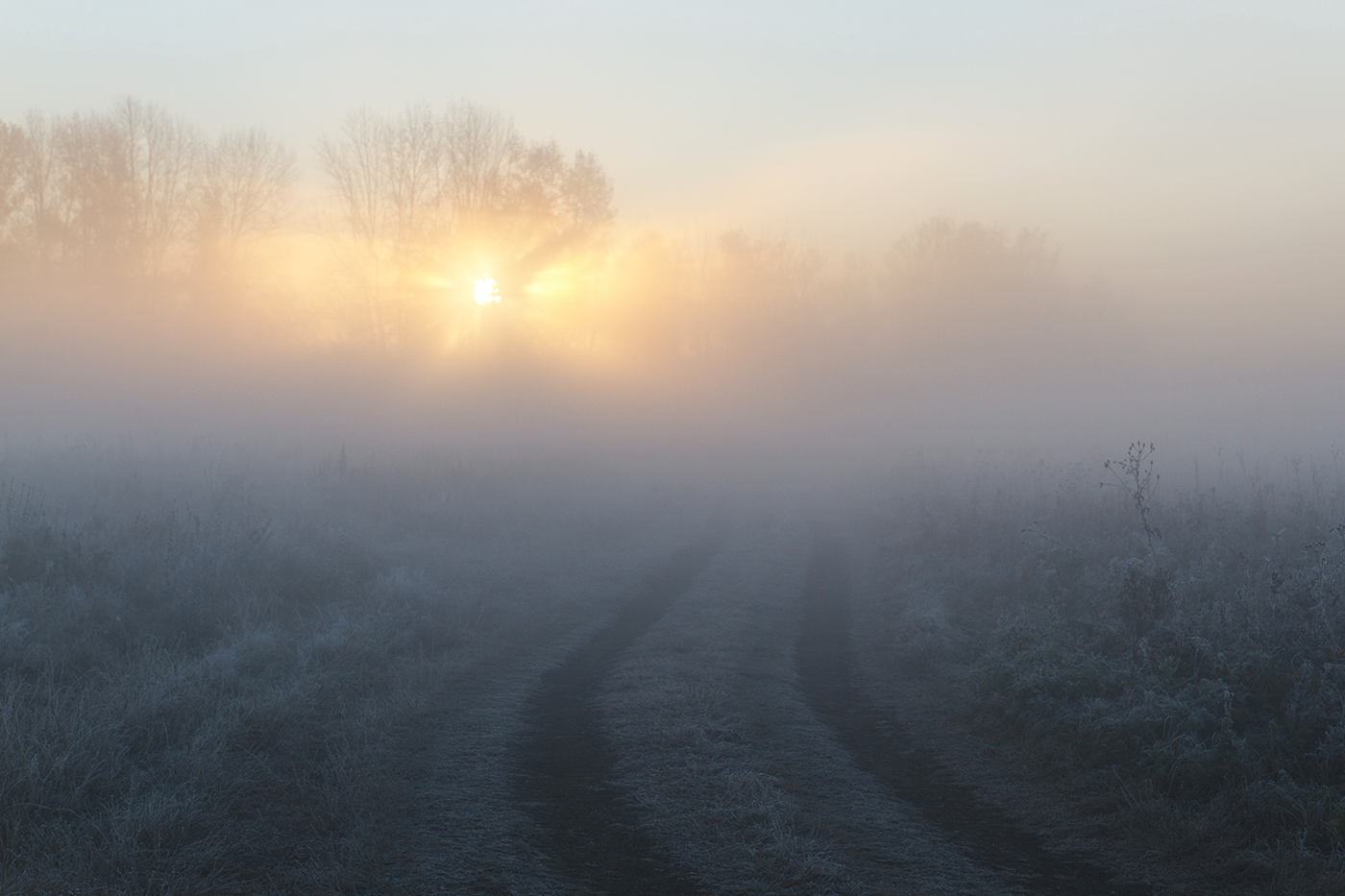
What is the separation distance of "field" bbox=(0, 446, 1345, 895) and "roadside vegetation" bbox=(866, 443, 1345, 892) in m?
0.04

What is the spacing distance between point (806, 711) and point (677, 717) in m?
1.60

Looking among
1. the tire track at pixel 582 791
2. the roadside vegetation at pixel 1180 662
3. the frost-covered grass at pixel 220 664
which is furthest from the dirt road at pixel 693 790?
the roadside vegetation at pixel 1180 662

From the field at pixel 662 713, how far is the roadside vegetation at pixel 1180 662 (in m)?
0.04

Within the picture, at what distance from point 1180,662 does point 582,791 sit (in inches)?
250

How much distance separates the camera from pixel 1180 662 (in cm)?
869

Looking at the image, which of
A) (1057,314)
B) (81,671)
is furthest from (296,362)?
(1057,314)

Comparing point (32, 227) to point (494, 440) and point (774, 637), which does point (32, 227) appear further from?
point (774, 637)

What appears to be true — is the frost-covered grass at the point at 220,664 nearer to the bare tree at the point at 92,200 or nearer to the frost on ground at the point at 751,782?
the frost on ground at the point at 751,782

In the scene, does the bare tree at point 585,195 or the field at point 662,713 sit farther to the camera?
the bare tree at point 585,195

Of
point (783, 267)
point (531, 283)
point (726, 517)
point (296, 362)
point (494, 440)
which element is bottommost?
point (726, 517)

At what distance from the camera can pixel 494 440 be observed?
114 ft

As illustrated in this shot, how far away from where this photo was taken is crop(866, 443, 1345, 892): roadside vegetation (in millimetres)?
6266

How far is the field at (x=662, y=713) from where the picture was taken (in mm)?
5742

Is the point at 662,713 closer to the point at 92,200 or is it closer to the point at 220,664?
the point at 220,664
